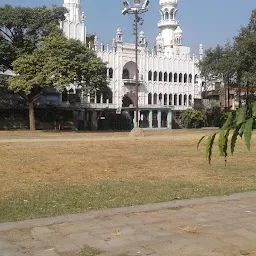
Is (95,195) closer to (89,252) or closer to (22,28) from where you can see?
(89,252)

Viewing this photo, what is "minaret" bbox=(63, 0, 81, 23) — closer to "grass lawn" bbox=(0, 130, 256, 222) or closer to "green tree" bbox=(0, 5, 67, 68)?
"green tree" bbox=(0, 5, 67, 68)

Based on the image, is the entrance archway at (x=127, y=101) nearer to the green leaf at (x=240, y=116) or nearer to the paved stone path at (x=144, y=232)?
the paved stone path at (x=144, y=232)

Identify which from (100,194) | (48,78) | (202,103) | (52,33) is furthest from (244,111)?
(202,103)

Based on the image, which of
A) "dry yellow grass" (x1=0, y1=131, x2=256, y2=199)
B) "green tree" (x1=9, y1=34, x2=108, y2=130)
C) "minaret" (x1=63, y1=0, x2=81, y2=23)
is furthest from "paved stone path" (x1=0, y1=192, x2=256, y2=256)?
"minaret" (x1=63, y1=0, x2=81, y2=23)

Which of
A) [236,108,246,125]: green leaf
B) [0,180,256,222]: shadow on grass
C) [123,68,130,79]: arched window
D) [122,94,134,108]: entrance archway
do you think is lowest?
[0,180,256,222]: shadow on grass

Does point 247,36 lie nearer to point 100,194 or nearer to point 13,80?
point 13,80

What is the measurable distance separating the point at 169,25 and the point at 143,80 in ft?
46.9

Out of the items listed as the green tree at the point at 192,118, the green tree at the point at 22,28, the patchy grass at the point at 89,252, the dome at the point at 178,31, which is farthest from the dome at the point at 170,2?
the patchy grass at the point at 89,252

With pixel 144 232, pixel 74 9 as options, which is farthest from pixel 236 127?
pixel 74 9

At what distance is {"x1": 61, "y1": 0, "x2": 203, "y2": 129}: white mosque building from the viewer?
55.8 metres

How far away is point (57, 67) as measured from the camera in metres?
35.8

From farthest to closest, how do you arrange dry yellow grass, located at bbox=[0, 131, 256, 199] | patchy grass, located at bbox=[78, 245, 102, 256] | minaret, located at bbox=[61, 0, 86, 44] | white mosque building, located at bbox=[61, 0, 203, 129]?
white mosque building, located at bbox=[61, 0, 203, 129], minaret, located at bbox=[61, 0, 86, 44], dry yellow grass, located at bbox=[0, 131, 256, 199], patchy grass, located at bbox=[78, 245, 102, 256]

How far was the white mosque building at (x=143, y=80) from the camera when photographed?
55.8 meters

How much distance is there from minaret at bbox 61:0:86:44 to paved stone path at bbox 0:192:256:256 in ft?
158
